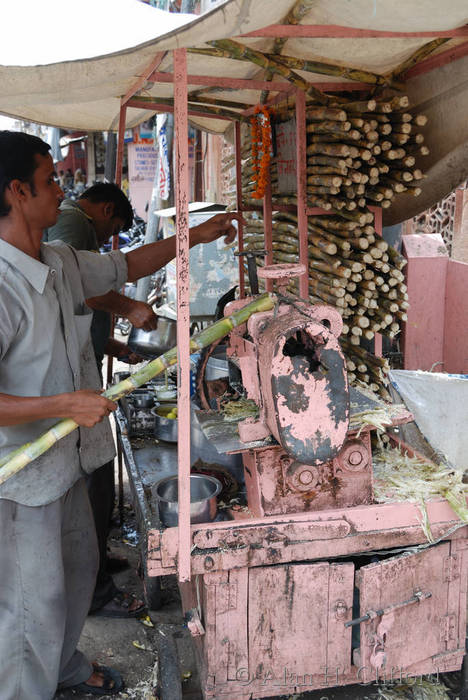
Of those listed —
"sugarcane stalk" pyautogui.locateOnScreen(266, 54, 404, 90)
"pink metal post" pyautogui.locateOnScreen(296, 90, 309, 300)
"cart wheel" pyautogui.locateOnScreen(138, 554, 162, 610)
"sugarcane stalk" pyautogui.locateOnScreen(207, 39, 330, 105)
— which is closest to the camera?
"sugarcane stalk" pyautogui.locateOnScreen(207, 39, 330, 105)

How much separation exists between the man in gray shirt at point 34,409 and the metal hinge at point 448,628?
1.60 meters

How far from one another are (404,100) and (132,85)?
1.54m

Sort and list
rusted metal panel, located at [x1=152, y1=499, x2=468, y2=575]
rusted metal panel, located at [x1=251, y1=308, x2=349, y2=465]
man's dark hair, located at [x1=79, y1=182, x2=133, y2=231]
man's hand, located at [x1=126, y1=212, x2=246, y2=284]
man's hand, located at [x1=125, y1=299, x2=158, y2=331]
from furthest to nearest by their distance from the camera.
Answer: man's dark hair, located at [x1=79, y1=182, x2=133, y2=231] → man's hand, located at [x1=125, y1=299, x2=158, y2=331] → man's hand, located at [x1=126, y1=212, x2=246, y2=284] → rusted metal panel, located at [x1=152, y1=499, x2=468, y2=575] → rusted metal panel, located at [x1=251, y1=308, x2=349, y2=465]

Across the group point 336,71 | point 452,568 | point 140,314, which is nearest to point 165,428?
point 140,314

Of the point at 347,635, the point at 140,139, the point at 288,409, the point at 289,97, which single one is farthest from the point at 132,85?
the point at 140,139

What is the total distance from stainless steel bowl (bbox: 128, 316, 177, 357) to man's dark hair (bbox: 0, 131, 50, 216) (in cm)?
179

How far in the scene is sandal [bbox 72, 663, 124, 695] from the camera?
297 centimetres

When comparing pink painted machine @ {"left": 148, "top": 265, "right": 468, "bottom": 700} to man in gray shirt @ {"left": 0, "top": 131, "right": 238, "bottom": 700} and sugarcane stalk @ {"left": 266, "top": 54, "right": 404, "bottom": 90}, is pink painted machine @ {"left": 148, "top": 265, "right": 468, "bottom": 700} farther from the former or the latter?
sugarcane stalk @ {"left": 266, "top": 54, "right": 404, "bottom": 90}

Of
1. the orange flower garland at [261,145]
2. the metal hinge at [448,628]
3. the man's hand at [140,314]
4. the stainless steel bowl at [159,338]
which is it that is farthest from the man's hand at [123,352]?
the metal hinge at [448,628]

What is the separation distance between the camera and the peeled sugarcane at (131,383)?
225 cm

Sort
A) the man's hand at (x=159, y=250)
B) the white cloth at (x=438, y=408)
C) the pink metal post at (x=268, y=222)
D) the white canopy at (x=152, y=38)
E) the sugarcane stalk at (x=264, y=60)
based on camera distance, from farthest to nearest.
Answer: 1. the white cloth at (x=438, y=408)
2. the pink metal post at (x=268, y=222)
3. the man's hand at (x=159, y=250)
4. the sugarcane stalk at (x=264, y=60)
5. the white canopy at (x=152, y=38)

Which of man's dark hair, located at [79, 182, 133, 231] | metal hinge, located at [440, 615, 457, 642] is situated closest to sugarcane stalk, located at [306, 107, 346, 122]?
man's dark hair, located at [79, 182, 133, 231]

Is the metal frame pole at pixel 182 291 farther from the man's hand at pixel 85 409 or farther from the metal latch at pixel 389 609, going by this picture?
the metal latch at pixel 389 609

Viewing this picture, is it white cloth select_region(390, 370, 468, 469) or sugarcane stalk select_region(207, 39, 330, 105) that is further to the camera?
white cloth select_region(390, 370, 468, 469)
